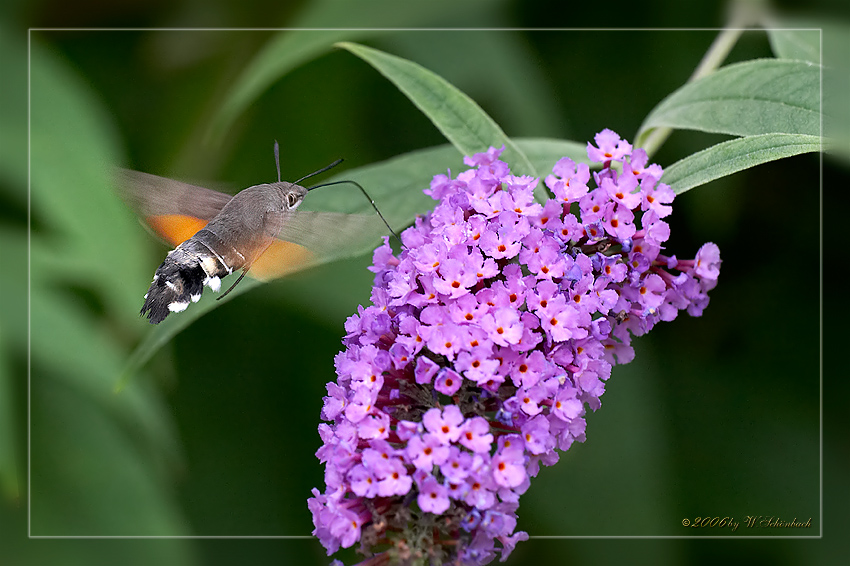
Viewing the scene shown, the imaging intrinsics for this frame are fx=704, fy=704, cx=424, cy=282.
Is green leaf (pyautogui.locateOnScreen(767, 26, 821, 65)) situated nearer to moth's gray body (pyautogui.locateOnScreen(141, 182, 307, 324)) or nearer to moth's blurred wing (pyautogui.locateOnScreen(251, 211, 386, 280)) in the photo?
moth's blurred wing (pyautogui.locateOnScreen(251, 211, 386, 280))

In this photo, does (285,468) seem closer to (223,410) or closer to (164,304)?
(223,410)

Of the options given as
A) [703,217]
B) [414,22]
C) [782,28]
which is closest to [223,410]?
[414,22]

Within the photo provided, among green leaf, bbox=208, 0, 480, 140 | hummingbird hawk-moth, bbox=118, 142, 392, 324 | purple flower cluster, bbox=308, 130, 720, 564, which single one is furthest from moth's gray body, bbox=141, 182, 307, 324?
green leaf, bbox=208, 0, 480, 140

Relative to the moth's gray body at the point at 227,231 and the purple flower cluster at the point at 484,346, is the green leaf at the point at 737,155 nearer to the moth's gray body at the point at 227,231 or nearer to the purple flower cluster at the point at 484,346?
the purple flower cluster at the point at 484,346
